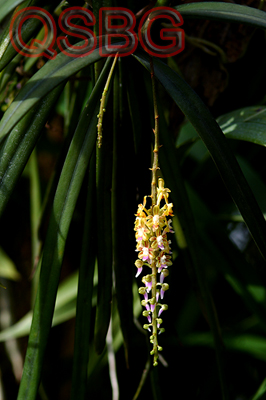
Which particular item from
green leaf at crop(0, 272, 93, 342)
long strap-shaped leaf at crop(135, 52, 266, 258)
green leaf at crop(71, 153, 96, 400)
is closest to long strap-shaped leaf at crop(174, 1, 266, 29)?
long strap-shaped leaf at crop(135, 52, 266, 258)

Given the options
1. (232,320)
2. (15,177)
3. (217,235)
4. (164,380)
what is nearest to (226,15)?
(15,177)

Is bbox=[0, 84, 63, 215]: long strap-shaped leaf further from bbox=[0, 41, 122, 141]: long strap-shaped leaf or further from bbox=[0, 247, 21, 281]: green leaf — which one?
bbox=[0, 247, 21, 281]: green leaf

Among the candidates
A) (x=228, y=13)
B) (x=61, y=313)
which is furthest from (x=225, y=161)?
(x=61, y=313)

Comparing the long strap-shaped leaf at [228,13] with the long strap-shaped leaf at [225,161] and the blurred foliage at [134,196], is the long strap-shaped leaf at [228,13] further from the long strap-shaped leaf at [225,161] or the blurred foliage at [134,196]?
the long strap-shaped leaf at [225,161]

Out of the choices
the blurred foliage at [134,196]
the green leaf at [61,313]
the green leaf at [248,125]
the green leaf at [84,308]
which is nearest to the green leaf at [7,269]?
the blurred foliage at [134,196]

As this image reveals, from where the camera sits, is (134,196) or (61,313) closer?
(134,196)

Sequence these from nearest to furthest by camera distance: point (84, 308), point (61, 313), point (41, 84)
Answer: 1. point (41, 84)
2. point (84, 308)
3. point (61, 313)

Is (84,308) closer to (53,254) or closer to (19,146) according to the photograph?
(53,254)
